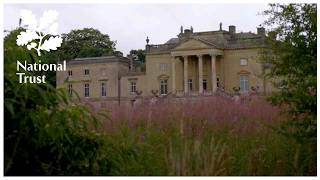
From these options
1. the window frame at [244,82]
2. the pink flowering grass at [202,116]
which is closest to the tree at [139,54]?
the window frame at [244,82]

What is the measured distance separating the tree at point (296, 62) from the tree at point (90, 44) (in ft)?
94.6

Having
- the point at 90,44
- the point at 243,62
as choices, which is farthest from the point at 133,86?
the point at 243,62

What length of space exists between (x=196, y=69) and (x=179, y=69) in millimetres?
1479

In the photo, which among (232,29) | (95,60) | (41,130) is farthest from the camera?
(232,29)

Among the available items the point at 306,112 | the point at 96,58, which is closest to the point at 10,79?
the point at 306,112

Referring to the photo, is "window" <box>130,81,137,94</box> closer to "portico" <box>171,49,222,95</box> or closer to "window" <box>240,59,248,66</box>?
"portico" <box>171,49,222,95</box>

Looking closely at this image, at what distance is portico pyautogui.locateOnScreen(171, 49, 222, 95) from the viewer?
142 ft

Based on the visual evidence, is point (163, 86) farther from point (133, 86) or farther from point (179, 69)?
point (133, 86)

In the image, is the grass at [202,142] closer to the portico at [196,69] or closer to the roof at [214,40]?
the roof at [214,40]

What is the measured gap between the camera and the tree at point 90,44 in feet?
118

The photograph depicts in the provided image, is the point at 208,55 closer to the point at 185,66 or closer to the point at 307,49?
the point at 185,66

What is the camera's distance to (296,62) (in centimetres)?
532

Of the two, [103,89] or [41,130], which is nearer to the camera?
[41,130]

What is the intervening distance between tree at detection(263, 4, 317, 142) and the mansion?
119ft
